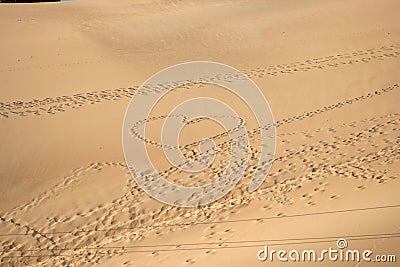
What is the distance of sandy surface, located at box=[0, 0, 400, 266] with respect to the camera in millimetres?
5754

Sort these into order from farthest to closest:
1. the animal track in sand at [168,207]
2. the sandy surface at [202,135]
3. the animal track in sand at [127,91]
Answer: the animal track in sand at [127,91] → the animal track in sand at [168,207] → the sandy surface at [202,135]

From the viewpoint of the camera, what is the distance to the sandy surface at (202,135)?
18.9 feet

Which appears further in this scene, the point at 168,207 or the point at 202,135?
the point at 202,135

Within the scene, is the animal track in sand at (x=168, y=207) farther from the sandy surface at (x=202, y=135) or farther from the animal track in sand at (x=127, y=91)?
the animal track in sand at (x=127, y=91)

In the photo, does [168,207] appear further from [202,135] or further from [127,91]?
[127,91]

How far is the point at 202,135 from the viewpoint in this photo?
9070mm

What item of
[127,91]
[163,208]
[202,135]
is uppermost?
[127,91]

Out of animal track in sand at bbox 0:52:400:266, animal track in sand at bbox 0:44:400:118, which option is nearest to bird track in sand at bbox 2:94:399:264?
animal track in sand at bbox 0:52:400:266

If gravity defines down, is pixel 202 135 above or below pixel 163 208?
above

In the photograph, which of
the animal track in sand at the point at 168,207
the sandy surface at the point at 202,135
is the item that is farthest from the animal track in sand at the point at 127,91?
the animal track in sand at the point at 168,207

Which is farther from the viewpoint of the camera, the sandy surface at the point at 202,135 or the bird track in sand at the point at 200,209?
the bird track in sand at the point at 200,209

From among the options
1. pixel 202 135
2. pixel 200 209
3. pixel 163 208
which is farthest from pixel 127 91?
pixel 200 209

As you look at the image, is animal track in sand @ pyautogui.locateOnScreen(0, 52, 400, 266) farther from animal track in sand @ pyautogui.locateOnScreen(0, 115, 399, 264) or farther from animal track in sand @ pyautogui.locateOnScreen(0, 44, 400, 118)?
animal track in sand @ pyautogui.locateOnScreen(0, 44, 400, 118)

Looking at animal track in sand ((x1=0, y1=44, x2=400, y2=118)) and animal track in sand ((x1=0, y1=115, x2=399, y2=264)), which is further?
animal track in sand ((x1=0, y1=44, x2=400, y2=118))
